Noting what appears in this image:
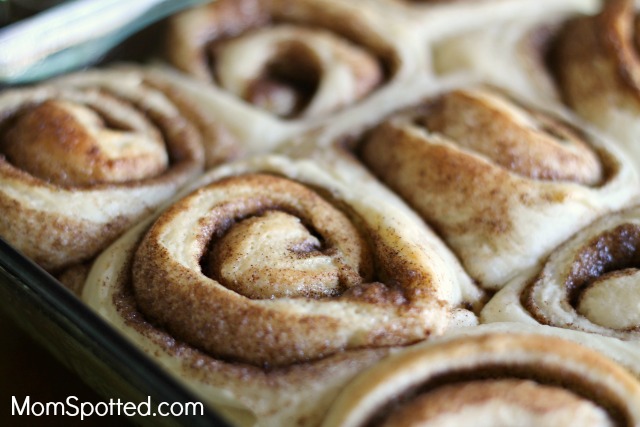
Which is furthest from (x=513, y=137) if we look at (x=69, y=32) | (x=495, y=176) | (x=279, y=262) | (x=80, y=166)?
(x=69, y=32)

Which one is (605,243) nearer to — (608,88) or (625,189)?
(625,189)

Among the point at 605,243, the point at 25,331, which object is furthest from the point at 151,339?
the point at 605,243

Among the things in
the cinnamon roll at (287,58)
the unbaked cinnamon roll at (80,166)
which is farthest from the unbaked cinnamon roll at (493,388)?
the cinnamon roll at (287,58)

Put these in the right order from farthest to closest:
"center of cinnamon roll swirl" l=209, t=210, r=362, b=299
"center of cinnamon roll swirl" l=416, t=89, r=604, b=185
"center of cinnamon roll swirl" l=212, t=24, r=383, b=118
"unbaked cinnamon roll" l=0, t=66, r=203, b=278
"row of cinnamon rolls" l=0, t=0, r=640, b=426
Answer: "center of cinnamon roll swirl" l=212, t=24, r=383, b=118, "center of cinnamon roll swirl" l=416, t=89, r=604, b=185, "unbaked cinnamon roll" l=0, t=66, r=203, b=278, "center of cinnamon roll swirl" l=209, t=210, r=362, b=299, "row of cinnamon rolls" l=0, t=0, r=640, b=426

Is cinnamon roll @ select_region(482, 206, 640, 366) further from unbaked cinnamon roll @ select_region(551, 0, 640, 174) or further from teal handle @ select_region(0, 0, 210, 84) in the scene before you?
teal handle @ select_region(0, 0, 210, 84)

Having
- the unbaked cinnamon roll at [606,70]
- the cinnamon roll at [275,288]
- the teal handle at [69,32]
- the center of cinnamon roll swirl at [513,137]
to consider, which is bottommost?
the cinnamon roll at [275,288]

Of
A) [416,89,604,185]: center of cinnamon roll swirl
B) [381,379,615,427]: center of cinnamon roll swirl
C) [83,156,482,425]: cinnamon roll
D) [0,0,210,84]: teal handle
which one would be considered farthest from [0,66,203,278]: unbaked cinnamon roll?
[381,379,615,427]: center of cinnamon roll swirl

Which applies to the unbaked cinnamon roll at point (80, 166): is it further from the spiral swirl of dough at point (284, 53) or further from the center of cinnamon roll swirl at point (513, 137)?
the center of cinnamon roll swirl at point (513, 137)
